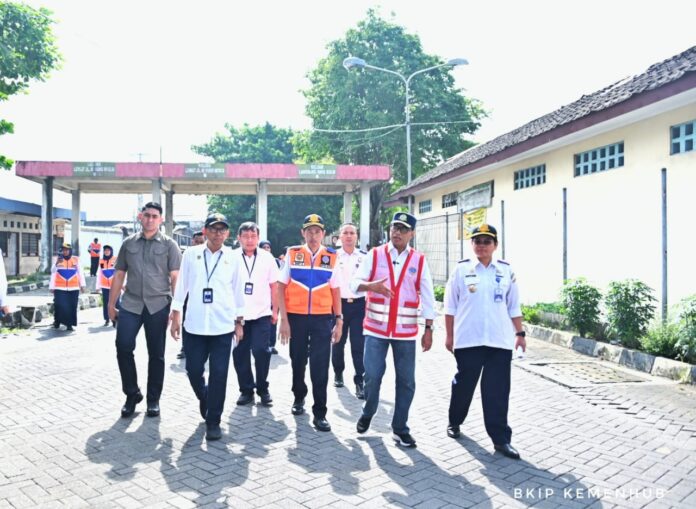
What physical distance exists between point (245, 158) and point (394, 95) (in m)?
13.8

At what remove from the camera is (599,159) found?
1130cm

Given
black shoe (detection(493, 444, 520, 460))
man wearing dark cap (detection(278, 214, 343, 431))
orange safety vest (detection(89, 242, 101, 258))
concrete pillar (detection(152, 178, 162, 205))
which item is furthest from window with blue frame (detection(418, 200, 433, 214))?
black shoe (detection(493, 444, 520, 460))

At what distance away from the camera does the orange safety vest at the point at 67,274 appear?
11703 mm

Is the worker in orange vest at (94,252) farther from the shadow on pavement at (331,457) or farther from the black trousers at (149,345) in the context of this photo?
the shadow on pavement at (331,457)

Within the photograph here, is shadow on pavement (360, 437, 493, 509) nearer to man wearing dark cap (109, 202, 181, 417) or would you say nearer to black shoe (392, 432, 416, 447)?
black shoe (392, 432, 416, 447)

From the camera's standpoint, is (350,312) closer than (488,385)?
No

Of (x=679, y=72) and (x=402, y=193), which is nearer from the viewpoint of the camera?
(x=679, y=72)

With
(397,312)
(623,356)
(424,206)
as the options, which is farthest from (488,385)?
(424,206)

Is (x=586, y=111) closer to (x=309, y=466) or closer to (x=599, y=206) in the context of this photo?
(x=599, y=206)

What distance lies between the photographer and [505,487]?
3914 millimetres

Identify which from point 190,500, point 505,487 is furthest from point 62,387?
point 505,487

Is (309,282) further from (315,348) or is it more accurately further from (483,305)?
(483,305)

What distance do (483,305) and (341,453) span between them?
1.66 meters

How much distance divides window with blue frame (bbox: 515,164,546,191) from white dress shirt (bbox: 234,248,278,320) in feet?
29.6
